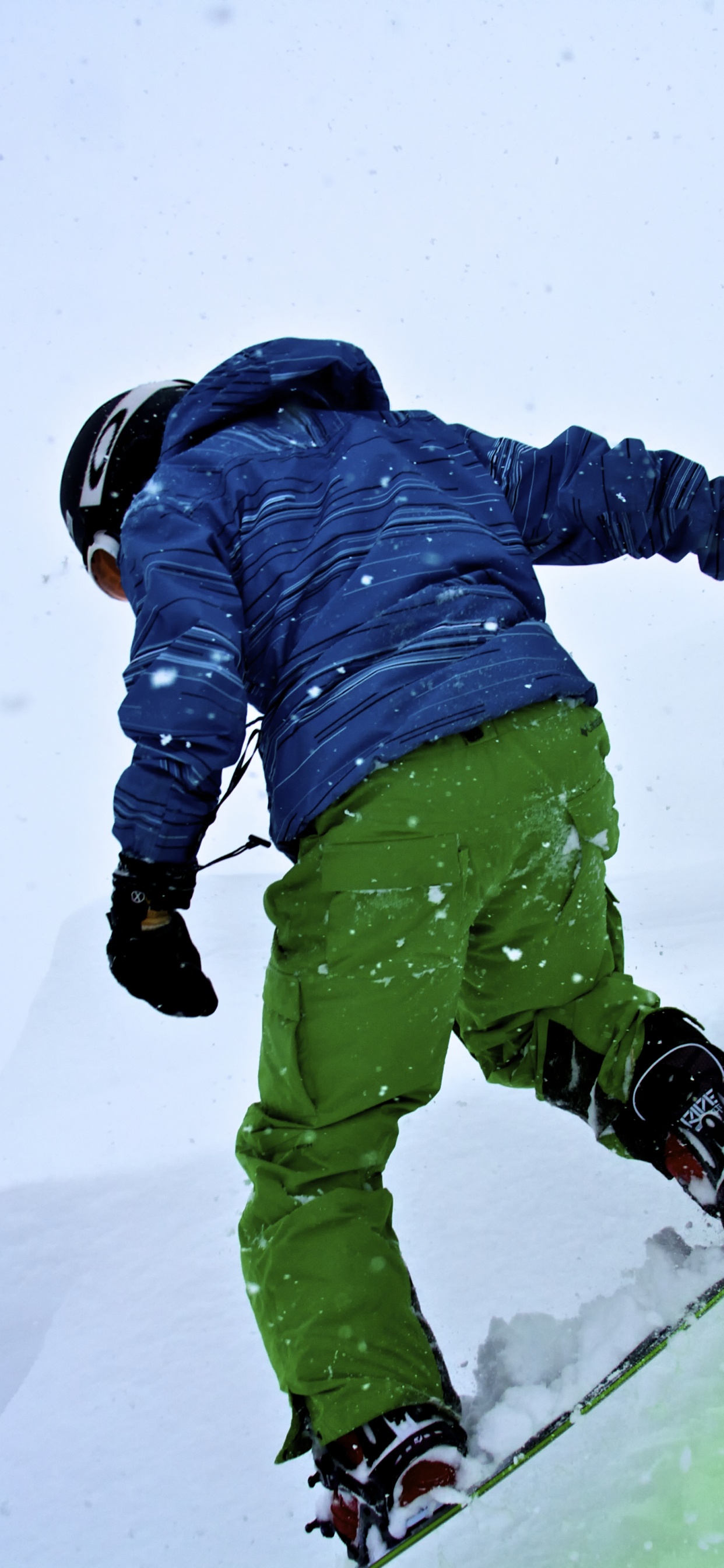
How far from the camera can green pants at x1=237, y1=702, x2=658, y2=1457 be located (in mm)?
761

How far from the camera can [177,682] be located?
0.81m

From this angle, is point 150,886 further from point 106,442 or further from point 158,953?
point 106,442

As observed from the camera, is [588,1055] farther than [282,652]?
Yes

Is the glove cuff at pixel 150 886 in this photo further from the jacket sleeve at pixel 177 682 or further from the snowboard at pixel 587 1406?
the snowboard at pixel 587 1406

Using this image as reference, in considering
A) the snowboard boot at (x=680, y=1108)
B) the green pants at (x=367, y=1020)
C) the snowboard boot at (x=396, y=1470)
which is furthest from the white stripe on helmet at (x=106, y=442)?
the snowboard boot at (x=396, y=1470)

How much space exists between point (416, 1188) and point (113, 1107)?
2.40 ft

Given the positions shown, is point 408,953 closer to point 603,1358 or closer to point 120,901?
point 120,901

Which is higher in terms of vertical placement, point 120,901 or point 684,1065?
point 120,901

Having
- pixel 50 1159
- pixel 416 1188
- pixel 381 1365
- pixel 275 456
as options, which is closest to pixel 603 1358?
pixel 381 1365

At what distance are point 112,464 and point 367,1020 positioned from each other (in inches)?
28.3

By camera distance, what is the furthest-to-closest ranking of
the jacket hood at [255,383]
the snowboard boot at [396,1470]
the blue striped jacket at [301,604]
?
the jacket hood at [255,383]
the blue striped jacket at [301,604]
the snowboard boot at [396,1470]

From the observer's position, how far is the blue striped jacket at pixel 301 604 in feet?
2.69

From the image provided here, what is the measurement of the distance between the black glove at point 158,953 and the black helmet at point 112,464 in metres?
0.45

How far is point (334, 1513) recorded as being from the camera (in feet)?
2.62
